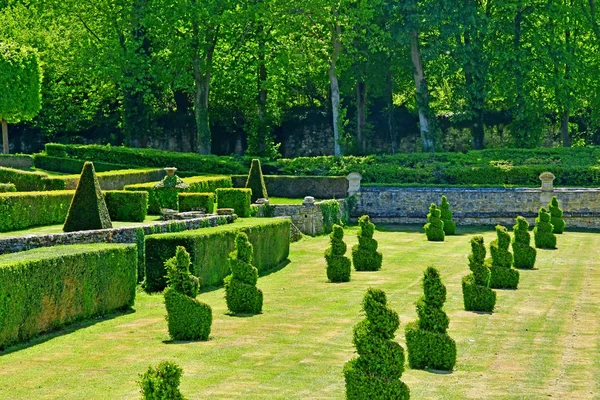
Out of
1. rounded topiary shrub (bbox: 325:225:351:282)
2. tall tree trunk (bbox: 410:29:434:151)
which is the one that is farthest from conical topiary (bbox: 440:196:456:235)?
tall tree trunk (bbox: 410:29:434:151)

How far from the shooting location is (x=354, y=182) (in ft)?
202

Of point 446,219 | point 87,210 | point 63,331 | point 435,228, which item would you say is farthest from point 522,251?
point 63,331

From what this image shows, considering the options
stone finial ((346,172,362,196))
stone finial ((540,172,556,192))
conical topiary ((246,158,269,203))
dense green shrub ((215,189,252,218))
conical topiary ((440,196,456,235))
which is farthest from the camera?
stone finial ((346,172,362,196))

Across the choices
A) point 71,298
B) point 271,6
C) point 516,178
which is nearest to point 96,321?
point 71,298

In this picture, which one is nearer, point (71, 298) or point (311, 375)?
point (311, 375)

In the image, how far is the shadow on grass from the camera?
79.1ft

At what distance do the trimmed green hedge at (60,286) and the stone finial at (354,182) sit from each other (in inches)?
1241

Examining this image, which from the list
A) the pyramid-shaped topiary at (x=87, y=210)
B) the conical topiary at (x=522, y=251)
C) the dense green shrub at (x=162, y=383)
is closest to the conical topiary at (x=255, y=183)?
the conical topiary at (x=522, y=251)

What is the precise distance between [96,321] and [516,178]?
3923 cm

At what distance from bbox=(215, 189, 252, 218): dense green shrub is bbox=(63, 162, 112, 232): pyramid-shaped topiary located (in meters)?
12.0

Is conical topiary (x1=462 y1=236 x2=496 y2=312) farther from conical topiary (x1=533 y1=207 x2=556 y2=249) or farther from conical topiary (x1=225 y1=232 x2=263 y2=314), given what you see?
conical topiary (x1=533 y1=207 x2=556 y2=249)

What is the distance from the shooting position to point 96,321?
27719 millimetres

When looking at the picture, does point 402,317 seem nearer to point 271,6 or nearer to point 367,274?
point 367,274

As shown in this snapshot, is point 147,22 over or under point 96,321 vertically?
over
